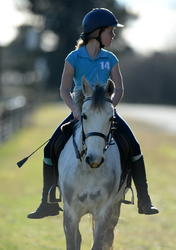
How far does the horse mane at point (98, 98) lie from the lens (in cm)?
719

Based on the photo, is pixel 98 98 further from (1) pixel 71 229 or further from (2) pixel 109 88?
(1) pixel 71 229

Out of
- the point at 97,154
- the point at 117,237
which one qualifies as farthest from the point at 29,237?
the point at 97,154

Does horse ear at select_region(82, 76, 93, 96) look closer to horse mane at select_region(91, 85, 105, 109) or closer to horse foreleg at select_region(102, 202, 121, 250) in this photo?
horse mane at select_region(91, 85, 105, 109)

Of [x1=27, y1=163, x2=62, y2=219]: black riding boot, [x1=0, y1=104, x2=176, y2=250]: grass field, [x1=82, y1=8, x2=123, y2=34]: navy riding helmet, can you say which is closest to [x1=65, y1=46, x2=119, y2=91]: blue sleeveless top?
[x1=82, y1=8, x2=123, y2=34]: navy riding helmet

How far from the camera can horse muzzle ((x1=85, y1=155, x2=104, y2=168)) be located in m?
6.94

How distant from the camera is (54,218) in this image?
13.8m

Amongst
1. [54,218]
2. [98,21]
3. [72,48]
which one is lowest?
[54,218]

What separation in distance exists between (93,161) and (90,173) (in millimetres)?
675

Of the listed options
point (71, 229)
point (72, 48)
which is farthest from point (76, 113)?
point (72, 48)

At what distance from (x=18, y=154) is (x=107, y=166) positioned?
16.8m

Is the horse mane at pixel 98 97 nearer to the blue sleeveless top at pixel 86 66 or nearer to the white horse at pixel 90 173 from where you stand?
the white horse at pixel 90 173

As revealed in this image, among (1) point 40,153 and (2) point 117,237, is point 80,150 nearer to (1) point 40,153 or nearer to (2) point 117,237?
(2) point 117,237

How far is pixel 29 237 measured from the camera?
11680 millimetres

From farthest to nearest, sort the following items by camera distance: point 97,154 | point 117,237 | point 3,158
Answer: point 3,158 → point 117,237 → point 97,154
